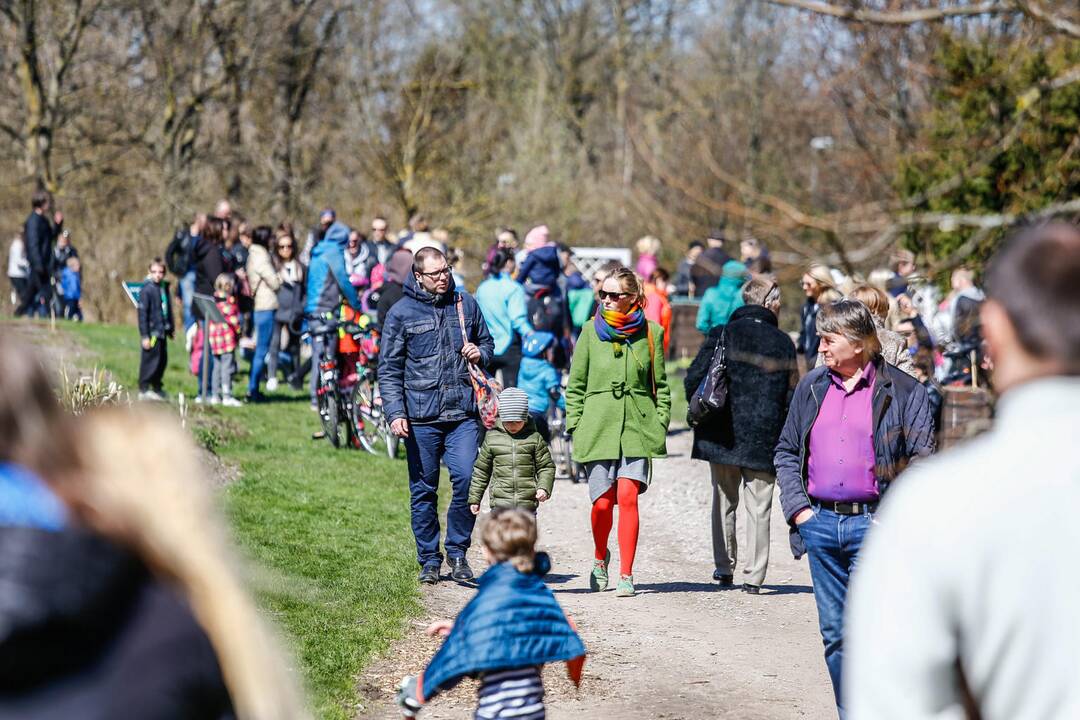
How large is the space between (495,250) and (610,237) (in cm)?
2323

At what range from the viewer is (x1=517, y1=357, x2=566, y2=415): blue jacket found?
13242mm

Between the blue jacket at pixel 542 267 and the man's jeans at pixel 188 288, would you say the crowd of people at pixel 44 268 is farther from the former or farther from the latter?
the blue jacket at pixel 542 267

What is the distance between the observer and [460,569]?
9.52m

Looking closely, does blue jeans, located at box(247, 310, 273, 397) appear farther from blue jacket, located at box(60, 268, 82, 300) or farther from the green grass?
blue jacket, located at box(60, 268, 82, 300)

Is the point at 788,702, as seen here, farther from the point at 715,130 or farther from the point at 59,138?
the point at 59,138

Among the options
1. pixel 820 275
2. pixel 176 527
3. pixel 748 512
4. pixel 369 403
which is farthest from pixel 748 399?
pixel 176 527

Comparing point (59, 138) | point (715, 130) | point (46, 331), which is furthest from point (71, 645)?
point (59, 138)

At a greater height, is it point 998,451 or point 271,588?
point 998,451

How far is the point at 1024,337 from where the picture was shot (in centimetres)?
248

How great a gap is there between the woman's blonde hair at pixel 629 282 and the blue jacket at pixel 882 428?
2.62 meters

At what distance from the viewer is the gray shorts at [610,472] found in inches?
365

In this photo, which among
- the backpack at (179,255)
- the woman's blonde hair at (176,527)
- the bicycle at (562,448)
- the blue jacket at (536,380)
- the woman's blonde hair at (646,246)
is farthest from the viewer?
the backpack at (179,255)

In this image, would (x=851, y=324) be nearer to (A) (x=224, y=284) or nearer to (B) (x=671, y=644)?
(B) (x=671, y=644)

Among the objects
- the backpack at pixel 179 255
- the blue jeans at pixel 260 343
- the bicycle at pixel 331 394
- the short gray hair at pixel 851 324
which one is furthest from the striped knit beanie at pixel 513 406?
the backpack at pixel 179 255
